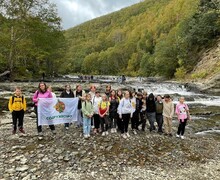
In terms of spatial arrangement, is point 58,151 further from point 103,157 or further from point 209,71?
point 209,71

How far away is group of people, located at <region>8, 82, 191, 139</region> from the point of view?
1330cm

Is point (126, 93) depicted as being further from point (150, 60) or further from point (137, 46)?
point (137, 46)

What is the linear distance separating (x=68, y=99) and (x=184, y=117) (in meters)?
6.52

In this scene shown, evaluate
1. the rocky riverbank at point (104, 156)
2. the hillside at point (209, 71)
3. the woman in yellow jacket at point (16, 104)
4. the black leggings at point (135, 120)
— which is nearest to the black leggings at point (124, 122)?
the rocky riverbank at point (104, 156)

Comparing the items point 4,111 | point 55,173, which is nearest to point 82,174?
point 55,173

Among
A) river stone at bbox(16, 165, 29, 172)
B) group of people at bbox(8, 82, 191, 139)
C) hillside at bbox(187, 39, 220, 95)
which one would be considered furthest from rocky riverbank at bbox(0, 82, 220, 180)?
hillside at bbox(187, 39, 220, 95)

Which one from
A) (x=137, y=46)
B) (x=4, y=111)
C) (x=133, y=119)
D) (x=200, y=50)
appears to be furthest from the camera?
(x=137, y=46)

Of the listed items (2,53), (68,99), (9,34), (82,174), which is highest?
(9,34)

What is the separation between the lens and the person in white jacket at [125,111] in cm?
1355

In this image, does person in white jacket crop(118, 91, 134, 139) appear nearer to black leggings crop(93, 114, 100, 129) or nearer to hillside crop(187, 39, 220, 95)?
→ black leggings crop(93, 114, 100, 129)

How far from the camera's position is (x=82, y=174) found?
998cm

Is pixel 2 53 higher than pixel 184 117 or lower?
higher

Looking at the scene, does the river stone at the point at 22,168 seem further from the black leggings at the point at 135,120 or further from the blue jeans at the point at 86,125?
the black leggings at the point at 135,120

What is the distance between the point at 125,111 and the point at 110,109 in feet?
2.65
